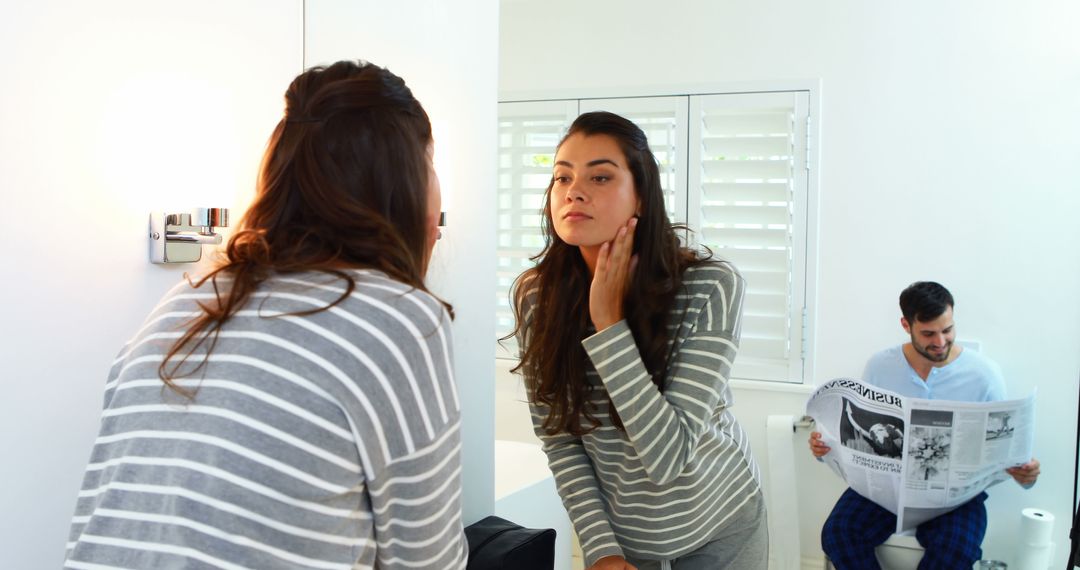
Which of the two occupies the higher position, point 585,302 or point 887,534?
point 585,302

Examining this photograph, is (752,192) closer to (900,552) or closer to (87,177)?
(900,552)

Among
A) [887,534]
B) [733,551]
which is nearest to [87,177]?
[733,551]

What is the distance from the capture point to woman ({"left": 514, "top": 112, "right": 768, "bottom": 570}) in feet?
4.11

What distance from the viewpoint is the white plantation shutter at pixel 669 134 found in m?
3.43

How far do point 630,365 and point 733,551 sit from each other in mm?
392

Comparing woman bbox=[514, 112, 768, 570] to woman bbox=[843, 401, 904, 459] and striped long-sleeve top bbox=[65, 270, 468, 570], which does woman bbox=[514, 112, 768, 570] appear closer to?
striped long-sleeve top bbox=[65, 270, 468, 570]

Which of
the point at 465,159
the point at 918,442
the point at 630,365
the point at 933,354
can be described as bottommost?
the point at 918,442

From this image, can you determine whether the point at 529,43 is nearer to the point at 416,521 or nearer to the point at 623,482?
the point at 623,482

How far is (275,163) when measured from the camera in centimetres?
78

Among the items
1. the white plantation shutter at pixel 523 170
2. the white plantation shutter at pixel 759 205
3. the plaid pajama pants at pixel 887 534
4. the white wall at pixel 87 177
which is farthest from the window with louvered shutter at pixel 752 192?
the white wall at pixel 87 177

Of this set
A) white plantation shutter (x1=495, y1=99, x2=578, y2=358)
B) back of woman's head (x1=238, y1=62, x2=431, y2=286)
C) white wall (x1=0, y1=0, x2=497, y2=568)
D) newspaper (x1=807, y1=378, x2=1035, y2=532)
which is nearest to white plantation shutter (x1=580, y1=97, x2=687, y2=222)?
white plantation shutter (x1=495, y1=99, x2=578, y2=358)

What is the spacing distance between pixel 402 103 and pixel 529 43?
294cm

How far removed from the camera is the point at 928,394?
3025 millimetres

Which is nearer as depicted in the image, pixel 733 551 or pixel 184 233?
pixel 184 233
